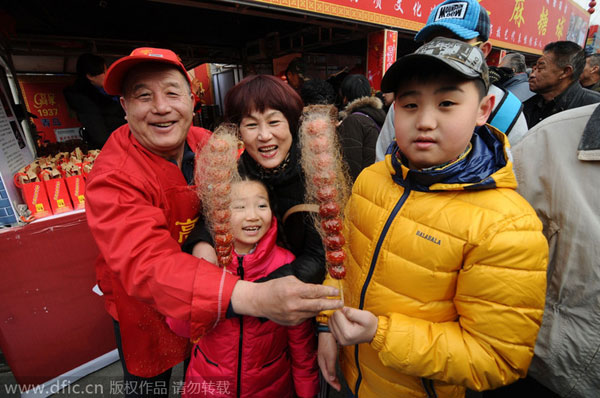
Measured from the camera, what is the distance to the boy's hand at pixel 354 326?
1.11 meters

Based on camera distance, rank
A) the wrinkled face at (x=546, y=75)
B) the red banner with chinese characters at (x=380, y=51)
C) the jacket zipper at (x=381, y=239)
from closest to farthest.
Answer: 1. the jacket zipper at (x=381, y=239)
2. the wrinkled face at (x=546, y=75)
3. the red banner with chinese characters at (x=380, y=51)

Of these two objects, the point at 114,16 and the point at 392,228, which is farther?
the point at 114,16

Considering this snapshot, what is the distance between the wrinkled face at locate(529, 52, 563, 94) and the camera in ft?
11.4

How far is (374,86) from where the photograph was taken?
7.20 metres

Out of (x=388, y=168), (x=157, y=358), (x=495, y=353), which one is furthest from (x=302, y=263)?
(x=157, y=358)

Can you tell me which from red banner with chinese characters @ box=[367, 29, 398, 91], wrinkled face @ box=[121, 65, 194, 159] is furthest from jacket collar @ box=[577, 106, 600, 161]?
red banner with chinese characters @ box=[367, 29, 398, 91]

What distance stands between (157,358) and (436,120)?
6.87 feet

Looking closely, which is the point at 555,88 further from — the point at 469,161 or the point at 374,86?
the point at 374,86

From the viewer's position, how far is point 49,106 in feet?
22.6

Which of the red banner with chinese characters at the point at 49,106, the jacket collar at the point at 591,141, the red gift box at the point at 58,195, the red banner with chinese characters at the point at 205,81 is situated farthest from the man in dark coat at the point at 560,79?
the red banner with chinese characters at the point at 205,81

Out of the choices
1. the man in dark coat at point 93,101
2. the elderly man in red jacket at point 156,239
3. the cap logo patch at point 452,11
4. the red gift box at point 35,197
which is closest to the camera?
the elderly man in red jacket at point 156,239

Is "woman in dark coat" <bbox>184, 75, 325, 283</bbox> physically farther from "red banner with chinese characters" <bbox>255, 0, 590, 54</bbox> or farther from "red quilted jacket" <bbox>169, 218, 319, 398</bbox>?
"red banner with chinese characters" <bbox>255, 0, 590, 54</bbox>

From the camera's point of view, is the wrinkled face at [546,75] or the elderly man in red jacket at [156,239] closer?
the elderly man in red jacket at [156,239]

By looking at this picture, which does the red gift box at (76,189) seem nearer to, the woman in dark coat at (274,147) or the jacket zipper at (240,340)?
the woman in dark coat at (274,147)
